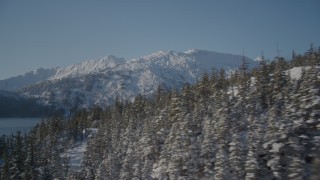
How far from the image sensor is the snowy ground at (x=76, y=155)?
10947 cm

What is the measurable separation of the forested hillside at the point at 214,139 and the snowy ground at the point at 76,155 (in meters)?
3.53

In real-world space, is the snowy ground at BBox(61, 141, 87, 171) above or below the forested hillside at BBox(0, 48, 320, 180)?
below

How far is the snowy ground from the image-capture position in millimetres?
109475

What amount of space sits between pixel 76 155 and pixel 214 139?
7389 centimetres

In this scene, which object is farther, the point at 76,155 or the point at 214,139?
the point at 76,155

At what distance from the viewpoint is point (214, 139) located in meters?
59.5

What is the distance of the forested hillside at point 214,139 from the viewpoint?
47844mm

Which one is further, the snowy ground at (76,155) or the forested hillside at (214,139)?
the snowy ground at (76,155)

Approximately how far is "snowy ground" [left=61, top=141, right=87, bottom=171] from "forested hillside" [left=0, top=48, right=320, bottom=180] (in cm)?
353

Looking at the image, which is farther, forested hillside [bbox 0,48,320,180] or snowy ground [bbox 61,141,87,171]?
snowy ground [bbox 61,141,87,171]

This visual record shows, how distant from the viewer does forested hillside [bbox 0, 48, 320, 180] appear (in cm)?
4784

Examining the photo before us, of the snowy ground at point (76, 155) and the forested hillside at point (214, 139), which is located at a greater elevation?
the forested hillside at point (214, 139)

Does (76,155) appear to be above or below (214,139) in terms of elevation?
below

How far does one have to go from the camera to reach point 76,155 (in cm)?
12144
